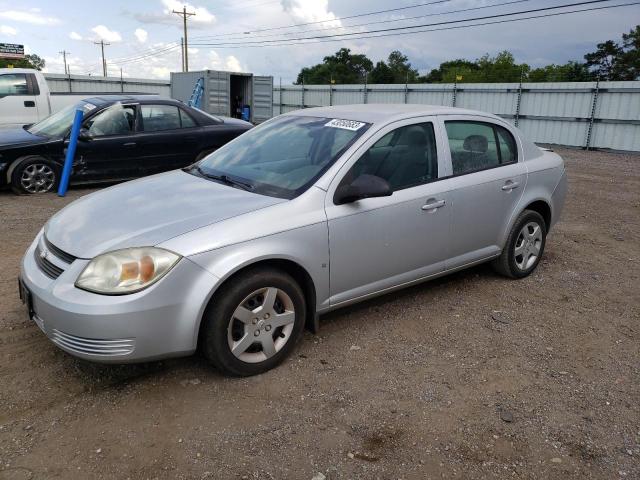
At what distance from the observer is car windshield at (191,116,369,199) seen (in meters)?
3.59

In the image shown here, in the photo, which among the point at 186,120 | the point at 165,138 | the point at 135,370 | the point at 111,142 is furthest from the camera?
the point at 186,120

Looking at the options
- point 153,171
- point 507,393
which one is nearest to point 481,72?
point 153,171

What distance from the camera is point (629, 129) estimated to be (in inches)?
653

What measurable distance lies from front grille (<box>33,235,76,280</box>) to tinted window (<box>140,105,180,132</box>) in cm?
575

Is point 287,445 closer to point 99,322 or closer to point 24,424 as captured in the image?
point 99,322

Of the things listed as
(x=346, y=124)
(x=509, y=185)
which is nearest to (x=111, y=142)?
(x=346, y=124)

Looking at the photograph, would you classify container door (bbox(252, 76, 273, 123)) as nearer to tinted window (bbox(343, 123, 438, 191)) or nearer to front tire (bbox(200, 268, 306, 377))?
tinted window (bbox(343, 123, 438, 191))

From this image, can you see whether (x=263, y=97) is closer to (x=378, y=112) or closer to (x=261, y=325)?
(x=378, y=112)

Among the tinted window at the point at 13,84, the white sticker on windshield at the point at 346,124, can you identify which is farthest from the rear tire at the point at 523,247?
the tinted window at the point at 13,84

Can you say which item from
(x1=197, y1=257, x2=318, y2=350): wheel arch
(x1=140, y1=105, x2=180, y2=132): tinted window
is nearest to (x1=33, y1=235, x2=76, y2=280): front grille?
(x1=197, y1=257, x2=318, y2=350): wheel arch

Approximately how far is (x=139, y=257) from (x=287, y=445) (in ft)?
3.98

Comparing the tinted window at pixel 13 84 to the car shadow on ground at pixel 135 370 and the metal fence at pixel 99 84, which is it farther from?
the metal fence at pixel 99 84

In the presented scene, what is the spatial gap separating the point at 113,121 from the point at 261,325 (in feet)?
21.4

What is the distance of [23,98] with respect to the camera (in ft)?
38.7
